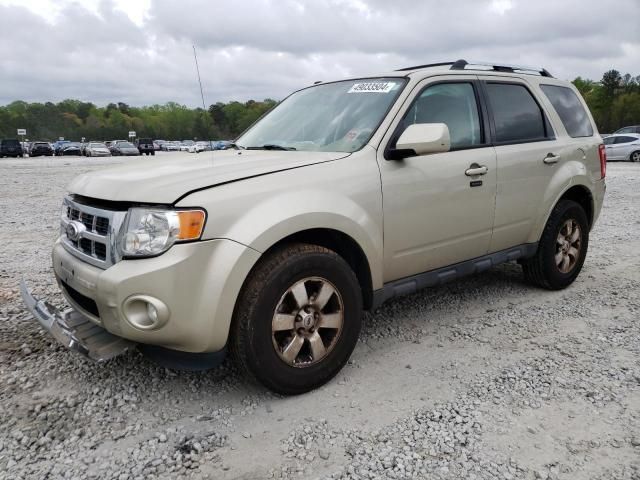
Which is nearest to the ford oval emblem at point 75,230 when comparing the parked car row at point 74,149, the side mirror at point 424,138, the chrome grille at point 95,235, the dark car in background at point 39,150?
the chrome grille at point 95,235

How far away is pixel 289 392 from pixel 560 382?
1594 millimetres

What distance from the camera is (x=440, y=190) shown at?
3490mm

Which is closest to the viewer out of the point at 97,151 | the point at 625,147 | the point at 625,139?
the point at 625,147

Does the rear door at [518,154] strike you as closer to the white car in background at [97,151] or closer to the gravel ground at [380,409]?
the gravel ground at [380,409]

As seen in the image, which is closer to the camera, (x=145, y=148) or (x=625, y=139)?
(x=625, y=139)

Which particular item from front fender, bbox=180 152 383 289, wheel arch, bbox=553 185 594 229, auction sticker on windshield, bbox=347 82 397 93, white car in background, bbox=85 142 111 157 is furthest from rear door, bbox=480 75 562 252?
white car in background, bbox=85 142 111 157

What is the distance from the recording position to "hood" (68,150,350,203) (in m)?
2.58

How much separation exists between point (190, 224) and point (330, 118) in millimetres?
1566

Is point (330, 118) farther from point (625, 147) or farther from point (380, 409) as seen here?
point (625, 147)

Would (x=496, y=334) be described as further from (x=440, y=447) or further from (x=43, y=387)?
(x=43, y=387)

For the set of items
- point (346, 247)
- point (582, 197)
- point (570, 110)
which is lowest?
point (582, 197)

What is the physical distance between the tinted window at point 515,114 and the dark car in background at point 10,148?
44835 mm

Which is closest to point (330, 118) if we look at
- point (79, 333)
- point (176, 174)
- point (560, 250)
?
point (176, 174)

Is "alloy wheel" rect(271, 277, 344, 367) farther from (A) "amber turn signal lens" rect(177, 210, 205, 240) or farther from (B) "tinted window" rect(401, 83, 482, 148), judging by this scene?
(B) "tinted window" rect(401, 83, 482, 148)
